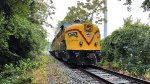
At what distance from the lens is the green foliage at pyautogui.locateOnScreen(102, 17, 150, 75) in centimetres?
1755

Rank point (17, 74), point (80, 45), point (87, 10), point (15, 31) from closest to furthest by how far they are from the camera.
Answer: point (17, 74), point (15, 31), point (80, 45), point (87, 10)

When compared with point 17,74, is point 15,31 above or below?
above

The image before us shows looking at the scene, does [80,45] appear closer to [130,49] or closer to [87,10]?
[130,49]

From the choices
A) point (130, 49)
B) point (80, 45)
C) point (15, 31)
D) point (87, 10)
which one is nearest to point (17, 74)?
point (15, 31)

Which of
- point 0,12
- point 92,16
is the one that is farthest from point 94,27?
point 92,16

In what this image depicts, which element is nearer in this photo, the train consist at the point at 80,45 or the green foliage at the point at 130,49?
the green foliage at the point at 130,49

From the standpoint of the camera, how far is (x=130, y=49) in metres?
19.2

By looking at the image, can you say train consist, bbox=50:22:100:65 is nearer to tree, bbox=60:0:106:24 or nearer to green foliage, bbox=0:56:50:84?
green foliage, bbox=0:56:50:84

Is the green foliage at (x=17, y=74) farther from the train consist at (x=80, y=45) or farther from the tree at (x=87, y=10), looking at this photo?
the tree at (x=87, y=10)

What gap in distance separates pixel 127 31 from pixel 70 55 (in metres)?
3.98

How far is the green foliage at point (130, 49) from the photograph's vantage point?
17.5 meters

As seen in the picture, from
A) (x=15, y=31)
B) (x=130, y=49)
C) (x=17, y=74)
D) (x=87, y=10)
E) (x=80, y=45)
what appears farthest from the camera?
(x=87, y=10)

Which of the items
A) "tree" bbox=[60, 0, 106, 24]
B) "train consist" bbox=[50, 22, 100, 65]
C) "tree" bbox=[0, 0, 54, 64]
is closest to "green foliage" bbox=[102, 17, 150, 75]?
"train consist" bbox=[50, 22, 100, 65]

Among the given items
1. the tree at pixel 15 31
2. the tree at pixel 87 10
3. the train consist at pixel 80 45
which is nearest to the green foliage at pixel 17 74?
the tree at pixel 15 31
